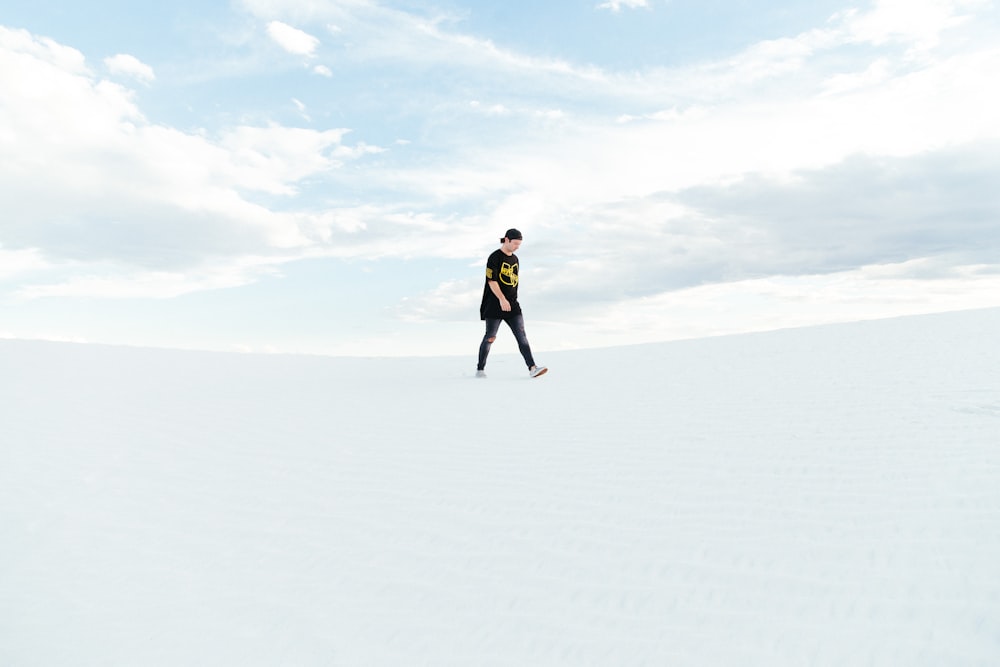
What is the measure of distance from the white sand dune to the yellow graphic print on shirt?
1551 mm

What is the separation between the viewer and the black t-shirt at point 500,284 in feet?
26.5

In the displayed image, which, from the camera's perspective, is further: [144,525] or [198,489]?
[198,489]

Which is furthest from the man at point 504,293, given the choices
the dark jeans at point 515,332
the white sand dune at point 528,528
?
the white sand dune at point 528,528

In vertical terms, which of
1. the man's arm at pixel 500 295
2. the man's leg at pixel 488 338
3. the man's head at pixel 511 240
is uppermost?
the man's head at pixel 511 240

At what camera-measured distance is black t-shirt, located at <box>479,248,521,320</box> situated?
8.09 meters

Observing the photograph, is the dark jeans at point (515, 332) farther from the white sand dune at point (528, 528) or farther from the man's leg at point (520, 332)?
the white sand dune at point (528, 528)

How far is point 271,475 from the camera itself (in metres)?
5.17

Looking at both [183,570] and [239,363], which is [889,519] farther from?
[239,363]

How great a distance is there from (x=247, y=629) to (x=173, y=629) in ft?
1.26

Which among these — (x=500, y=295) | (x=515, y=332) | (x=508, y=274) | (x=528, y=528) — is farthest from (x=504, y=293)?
(x=528, y=528)

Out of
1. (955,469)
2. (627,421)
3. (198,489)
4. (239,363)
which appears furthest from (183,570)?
(239,363)

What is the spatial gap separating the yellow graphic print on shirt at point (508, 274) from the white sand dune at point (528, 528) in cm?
155

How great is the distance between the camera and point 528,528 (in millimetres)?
3896

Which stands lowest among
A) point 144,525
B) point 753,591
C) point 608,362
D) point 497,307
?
point 753,591
